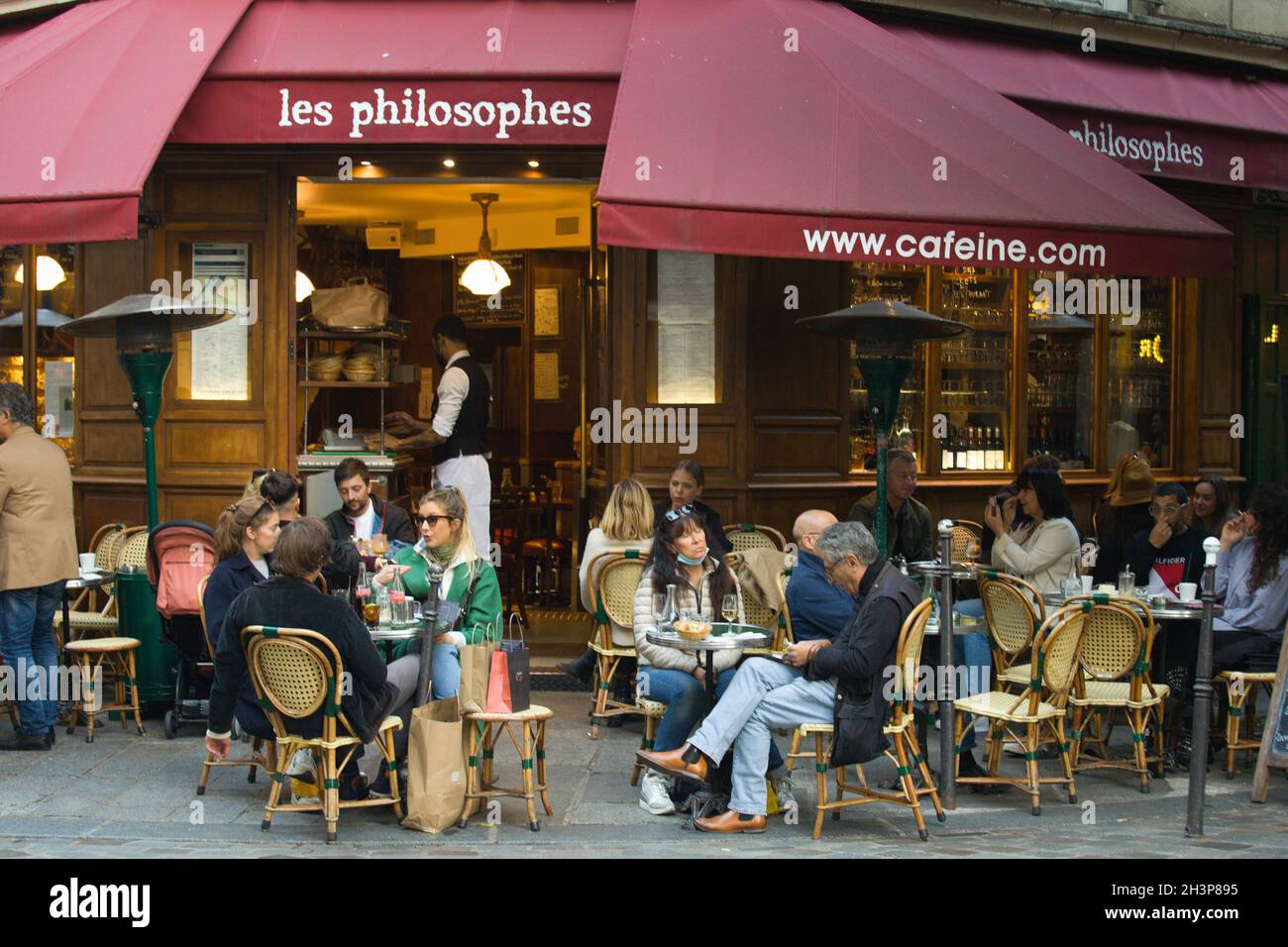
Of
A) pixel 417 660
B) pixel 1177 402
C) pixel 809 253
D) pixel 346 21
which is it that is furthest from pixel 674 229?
pixel 1177 402

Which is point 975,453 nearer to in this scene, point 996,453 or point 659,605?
point 996,453

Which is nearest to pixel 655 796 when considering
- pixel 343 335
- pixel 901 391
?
pixel 901 391

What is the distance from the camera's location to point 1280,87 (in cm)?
1352

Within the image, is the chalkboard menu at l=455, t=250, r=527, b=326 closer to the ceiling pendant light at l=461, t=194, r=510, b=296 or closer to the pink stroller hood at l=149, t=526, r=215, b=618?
the ceiling pendant light at l=461, t=194, r=510, b=296

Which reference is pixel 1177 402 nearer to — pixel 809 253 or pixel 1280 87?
pixel 1280 87

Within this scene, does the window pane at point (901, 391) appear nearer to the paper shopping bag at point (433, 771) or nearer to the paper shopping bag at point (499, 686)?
the paper shopping bag at point (499, 686)

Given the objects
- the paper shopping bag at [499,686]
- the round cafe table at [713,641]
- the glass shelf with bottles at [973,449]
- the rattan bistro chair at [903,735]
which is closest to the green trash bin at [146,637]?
the paper shopping bag at [499,686]

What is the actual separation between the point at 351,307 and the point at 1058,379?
5616 mm

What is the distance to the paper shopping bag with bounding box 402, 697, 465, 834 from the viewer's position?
7355mm

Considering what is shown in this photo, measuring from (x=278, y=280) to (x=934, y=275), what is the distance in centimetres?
490

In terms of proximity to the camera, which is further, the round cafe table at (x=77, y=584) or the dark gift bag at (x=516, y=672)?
the round cafe table at (x=77, y=584)

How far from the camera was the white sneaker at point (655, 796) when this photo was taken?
7867mm

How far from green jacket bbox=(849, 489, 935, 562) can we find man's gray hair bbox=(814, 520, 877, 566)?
252cm

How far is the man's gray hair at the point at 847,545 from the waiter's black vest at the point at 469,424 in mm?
4791
